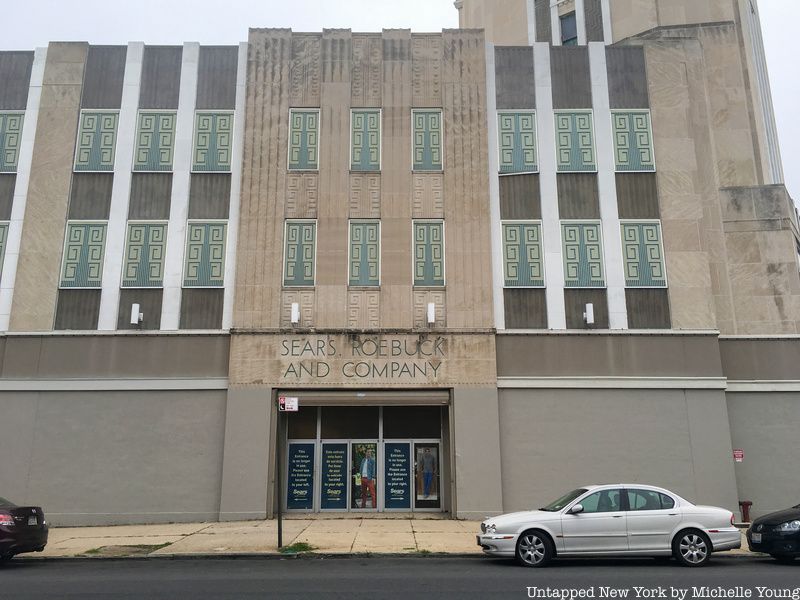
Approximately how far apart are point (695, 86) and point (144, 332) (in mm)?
18368

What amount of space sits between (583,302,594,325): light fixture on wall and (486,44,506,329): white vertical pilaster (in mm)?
2301

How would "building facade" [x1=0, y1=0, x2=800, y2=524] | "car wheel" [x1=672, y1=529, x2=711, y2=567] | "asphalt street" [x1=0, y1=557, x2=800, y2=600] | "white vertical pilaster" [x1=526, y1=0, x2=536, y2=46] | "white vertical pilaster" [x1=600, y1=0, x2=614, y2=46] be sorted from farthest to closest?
1. "white vertical pilaster" [x1=526, y1=0, x2=536, y2=46]
2. "white vertical pilaster" [x1=600, y1=0, x2=614, y2=46]
3. "building facade" [x1=0, y1=0, x2=800, y2=524]
4. "car wheel" [x1=672, y1=529, x2=711, y2=567]
5. "asphalt street" [x1=0, y1=557, x2=800, y2=600]

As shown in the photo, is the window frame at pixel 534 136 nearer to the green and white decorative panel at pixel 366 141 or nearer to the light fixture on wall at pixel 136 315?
the green and white decorative panel at pixel 366 141

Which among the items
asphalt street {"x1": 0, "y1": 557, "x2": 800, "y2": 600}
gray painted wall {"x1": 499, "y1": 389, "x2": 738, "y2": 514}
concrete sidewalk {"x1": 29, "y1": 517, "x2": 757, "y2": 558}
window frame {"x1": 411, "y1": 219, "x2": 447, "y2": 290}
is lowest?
asphalt street {"x1": 0, "y1": 557, "x2": 800, "y2": 600}

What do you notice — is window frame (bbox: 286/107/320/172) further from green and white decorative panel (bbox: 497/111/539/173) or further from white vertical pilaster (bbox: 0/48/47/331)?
white vertical pilaster (bbox: 0/48/47/331)

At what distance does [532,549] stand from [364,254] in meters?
10.2

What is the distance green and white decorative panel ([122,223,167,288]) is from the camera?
741 inches

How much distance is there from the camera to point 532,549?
11297 mm

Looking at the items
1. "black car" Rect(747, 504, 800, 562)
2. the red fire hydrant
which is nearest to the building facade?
the red fire hydrant

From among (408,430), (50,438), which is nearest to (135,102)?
(50,438)

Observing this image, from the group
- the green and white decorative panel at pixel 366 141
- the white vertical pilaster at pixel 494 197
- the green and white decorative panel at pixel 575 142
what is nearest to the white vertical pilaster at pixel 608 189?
the green and white decorative panel at pixel 575 142

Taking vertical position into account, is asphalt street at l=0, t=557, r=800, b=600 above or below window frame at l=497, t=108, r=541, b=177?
below

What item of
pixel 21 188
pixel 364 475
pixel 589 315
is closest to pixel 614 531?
pixel 589 315

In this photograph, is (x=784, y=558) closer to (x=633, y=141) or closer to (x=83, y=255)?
(x=633, y=141)
